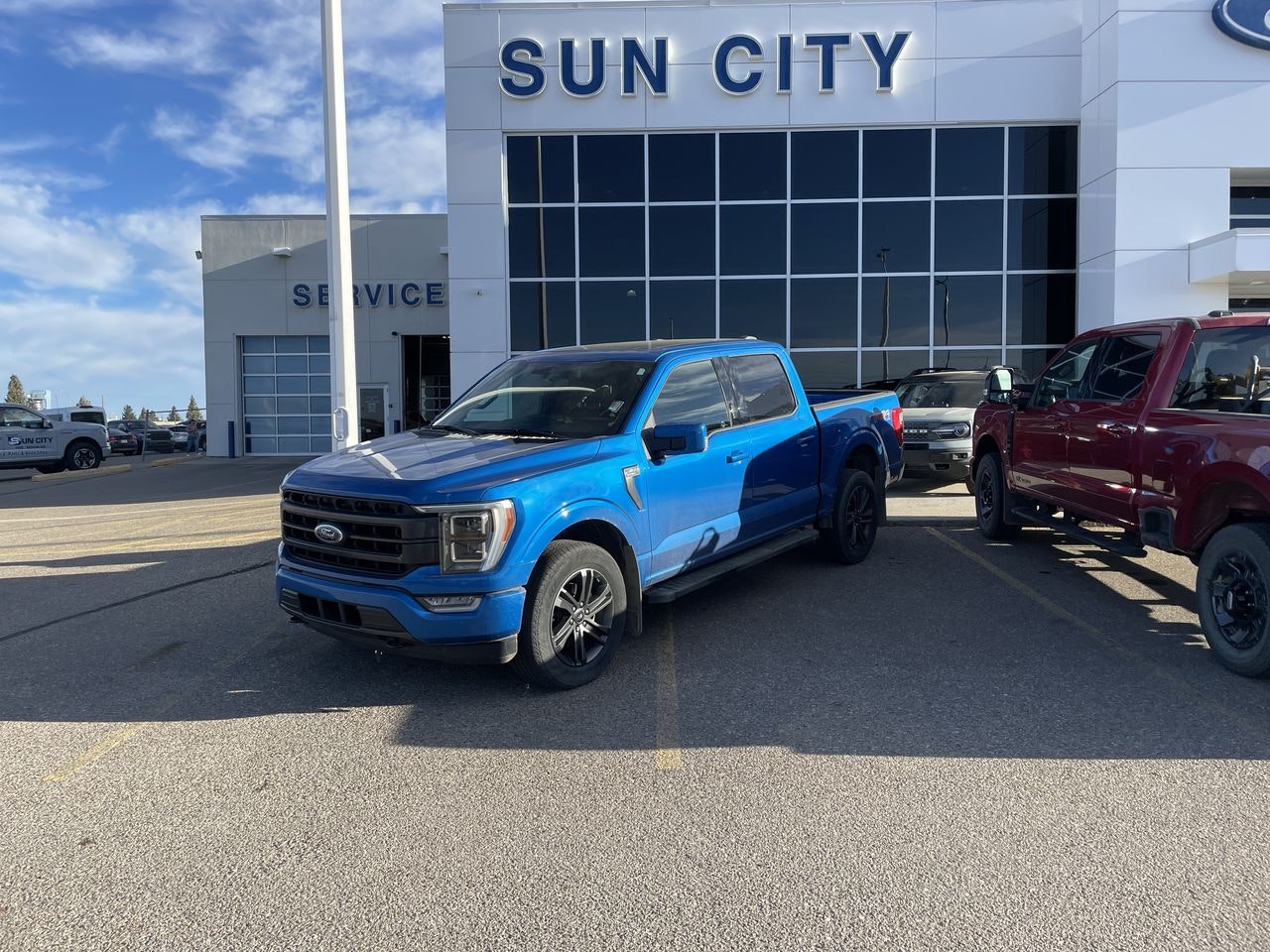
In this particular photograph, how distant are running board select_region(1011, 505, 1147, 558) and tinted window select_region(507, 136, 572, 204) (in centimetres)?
1258

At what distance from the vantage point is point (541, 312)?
1805cm

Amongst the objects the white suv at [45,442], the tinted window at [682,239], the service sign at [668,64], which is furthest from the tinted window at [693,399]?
the white suv at [45,442]

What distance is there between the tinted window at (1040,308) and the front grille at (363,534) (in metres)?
16.3

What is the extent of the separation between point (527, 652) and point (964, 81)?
16.7 m

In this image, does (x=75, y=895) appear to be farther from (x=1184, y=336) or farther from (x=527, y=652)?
(x=1184, y=336)

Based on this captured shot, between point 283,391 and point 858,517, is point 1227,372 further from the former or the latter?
point 283,391

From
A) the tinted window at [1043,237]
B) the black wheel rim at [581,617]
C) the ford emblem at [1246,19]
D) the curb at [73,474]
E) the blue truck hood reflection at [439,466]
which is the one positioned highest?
the ford emblem at [1246,19]

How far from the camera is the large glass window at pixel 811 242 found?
17578 millimetres

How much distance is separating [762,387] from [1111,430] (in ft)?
8.02

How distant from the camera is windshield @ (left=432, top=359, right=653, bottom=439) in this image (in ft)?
17.9

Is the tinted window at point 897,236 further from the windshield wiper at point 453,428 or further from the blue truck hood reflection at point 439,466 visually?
the blue truck hood reflection at point 439,466

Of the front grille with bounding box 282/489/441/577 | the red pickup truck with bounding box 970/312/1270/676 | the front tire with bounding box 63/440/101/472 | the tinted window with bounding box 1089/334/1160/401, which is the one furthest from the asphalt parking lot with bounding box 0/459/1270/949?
the front tire with bounding box 63/440/101/472

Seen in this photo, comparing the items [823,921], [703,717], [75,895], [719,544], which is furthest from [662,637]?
[75,895]

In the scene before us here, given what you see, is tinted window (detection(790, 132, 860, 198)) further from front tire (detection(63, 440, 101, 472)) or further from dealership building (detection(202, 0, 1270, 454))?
front tire (detection(63, 440, 101, 472))
